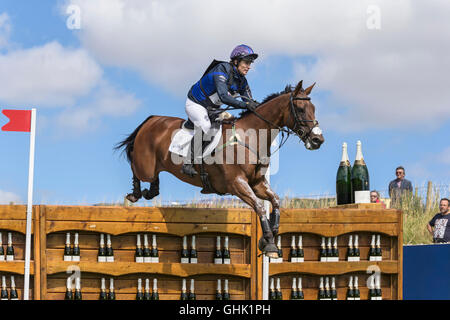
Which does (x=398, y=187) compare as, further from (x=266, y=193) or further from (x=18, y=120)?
(x=18, y=120)

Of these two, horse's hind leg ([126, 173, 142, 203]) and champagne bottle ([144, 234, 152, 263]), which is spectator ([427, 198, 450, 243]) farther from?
champagne bottle ([144, 234, 152, 263])

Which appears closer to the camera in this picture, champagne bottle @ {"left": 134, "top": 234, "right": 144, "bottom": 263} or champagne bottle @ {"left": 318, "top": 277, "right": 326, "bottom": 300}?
champagne bottle @ {"left": 134, "top": 234, "right": 144, "bottom": 263}

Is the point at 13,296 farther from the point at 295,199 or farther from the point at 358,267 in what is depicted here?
the point at 295,199

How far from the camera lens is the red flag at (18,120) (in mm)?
6316

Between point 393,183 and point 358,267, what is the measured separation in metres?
5.83

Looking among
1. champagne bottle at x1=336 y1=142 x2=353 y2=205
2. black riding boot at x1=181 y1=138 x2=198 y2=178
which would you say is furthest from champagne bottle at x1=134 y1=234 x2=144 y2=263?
champagne bottle at x1=336 y1=142 x2=353 y2=205

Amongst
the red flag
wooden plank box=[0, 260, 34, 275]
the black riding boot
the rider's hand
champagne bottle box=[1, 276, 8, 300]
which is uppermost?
the rider's hand

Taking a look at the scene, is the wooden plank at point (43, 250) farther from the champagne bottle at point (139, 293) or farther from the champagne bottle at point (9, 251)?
the champagne bottle at point (139, 293)

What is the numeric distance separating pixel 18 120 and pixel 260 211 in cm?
260

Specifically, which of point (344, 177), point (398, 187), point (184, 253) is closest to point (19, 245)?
point (184, 253)

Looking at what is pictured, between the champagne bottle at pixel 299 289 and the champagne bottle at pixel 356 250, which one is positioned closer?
the champagne bottle at pixel 299 289

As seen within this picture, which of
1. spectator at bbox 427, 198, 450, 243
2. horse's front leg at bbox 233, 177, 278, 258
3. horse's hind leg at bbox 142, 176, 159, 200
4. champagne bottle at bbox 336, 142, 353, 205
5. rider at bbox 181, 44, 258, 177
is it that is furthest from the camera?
spectator at bbox 427, 198, 450, 243

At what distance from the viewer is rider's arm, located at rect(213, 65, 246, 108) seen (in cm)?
581

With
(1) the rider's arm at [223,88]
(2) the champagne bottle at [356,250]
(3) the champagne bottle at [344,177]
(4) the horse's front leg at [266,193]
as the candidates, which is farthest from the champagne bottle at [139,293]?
(3) the champagne bottle at [344,177]
